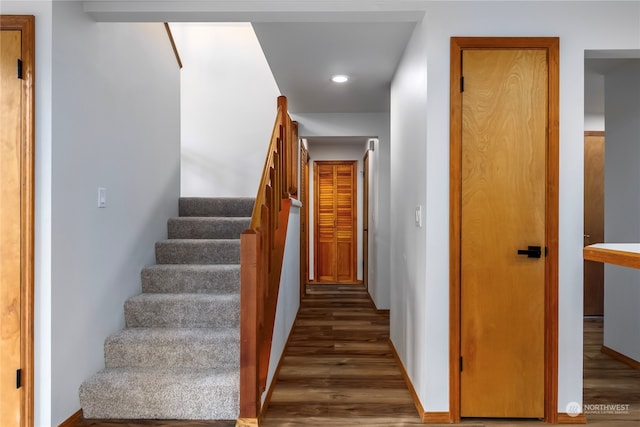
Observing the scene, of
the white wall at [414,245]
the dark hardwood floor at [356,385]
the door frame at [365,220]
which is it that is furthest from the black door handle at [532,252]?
the door frame at [365,220]

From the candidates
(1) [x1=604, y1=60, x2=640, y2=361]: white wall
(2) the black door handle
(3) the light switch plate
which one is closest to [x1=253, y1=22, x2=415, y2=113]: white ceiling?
(3) the light switch plate

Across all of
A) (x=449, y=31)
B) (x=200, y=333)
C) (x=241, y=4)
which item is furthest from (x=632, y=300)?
(x=241, y=4)

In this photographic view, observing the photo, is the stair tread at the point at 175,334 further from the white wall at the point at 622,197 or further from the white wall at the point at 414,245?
the white wall at the point at 622,197

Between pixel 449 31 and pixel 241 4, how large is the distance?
1.15 meters

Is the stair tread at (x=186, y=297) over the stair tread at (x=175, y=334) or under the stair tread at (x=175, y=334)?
over

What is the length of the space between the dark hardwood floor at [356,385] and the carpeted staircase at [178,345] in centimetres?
10

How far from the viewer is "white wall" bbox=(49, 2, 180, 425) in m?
1.96

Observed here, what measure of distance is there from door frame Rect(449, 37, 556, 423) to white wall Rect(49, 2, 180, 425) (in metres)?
2.03

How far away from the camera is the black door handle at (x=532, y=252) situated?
2057 mm

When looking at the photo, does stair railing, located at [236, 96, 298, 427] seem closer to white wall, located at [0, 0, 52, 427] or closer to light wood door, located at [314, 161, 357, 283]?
white wall, located at [0, 0, 52, 427]

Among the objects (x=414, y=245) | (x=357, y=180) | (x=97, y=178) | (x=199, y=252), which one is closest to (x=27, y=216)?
(x=97, y=178)

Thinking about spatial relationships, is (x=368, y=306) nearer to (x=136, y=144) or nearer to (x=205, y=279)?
(x=205, y=279)

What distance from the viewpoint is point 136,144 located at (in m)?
2.78

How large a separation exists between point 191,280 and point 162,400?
83 centimetres
